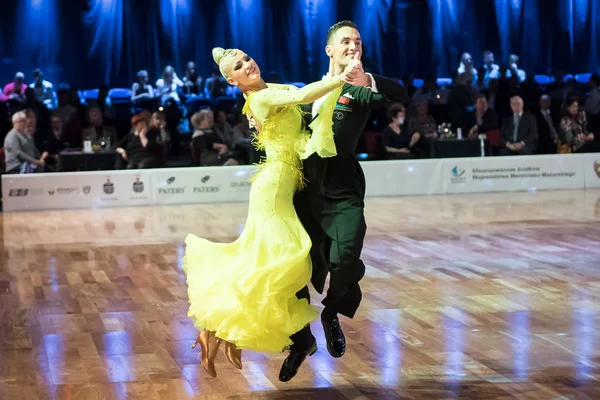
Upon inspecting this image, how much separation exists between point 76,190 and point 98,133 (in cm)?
115

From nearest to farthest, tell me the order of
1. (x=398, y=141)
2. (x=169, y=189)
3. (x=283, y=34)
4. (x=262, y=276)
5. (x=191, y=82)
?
(x=262, y=276) → (x=169, y=189) → (x=398, y=141) → (x=191, y=82) → (x=283, y=34)

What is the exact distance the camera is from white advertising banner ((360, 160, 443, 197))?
11.8 metres

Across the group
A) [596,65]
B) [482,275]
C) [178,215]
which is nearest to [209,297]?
[482,275]

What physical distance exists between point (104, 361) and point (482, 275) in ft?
9.47

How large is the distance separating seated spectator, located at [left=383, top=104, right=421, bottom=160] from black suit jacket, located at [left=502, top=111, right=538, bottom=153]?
4.07 feet

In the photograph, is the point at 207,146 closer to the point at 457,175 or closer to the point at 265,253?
the point at 457,175

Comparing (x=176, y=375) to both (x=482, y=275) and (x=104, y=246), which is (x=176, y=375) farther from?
(x=104, y=246)

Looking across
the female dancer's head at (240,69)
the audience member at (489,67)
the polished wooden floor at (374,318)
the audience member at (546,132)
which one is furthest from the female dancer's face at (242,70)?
the audience member at (489,67)

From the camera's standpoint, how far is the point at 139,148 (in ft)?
39.7

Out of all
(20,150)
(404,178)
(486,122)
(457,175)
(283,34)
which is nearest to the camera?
(20,150)

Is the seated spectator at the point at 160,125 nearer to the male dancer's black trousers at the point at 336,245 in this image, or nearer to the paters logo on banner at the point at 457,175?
the paters logo on banner at the point at 457,175

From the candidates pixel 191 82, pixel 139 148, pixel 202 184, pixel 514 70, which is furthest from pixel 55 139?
pixel 514 70

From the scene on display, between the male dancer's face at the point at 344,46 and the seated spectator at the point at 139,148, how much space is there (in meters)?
8.77

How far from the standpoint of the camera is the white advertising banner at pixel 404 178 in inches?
464
